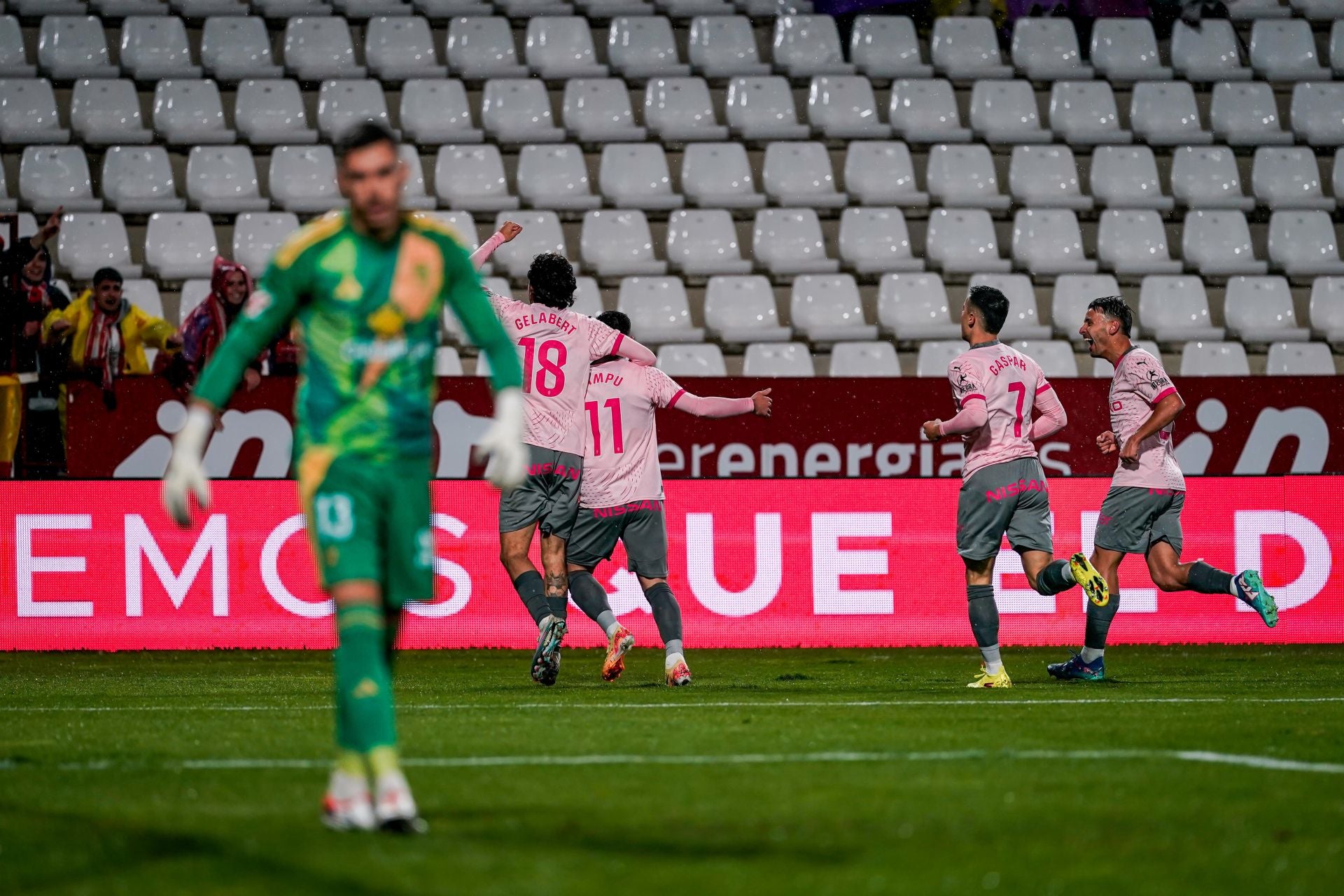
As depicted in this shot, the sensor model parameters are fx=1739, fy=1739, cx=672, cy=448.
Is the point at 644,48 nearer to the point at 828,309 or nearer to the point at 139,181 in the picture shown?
the point at 828,309

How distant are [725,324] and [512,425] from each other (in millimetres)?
11134

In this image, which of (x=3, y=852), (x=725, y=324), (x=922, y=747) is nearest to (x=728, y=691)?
(x=922, y=747)

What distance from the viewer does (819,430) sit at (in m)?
13.4

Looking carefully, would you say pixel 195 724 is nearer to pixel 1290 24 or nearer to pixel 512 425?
pixel 512 425

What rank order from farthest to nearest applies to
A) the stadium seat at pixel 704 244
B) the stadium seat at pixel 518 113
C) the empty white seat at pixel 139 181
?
the stadium seat at pixel 518 113 → the empty white seat at pixel 139 181 → the stadium seat at pixel 704 244

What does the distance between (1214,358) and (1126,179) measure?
2517 millimetres

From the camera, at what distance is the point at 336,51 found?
17.4 m

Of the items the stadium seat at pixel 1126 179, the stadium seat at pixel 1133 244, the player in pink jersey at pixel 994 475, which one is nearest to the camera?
the player in pink jersey at pixel 994 475

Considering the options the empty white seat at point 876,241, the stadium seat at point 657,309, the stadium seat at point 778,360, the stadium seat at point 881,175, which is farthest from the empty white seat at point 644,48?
the stadium seat at point 778,360

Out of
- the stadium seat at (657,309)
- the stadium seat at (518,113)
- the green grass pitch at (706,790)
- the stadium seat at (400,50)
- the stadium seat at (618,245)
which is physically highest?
the stadium seat at (400,50)

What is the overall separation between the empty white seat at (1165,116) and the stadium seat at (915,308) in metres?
3.51

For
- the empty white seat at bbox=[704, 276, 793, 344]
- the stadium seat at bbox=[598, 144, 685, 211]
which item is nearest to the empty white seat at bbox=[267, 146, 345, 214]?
the stadium seat at bbox=[598, 144, 685, 211]

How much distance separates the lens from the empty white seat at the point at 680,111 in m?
16.9

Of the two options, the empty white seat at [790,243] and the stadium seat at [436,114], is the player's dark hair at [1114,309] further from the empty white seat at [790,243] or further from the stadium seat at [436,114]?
the stadium seat at [436,114]
